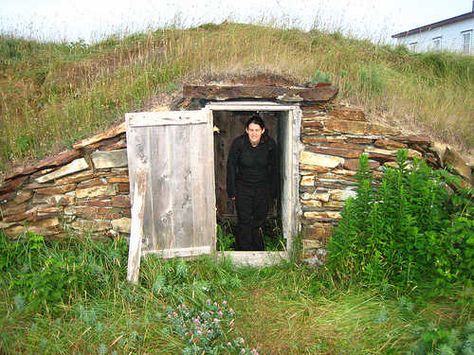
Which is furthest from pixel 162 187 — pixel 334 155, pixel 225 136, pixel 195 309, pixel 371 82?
pixel 371 82

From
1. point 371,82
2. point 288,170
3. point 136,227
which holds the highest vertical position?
point 371,82

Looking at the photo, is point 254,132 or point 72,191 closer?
point 72,191

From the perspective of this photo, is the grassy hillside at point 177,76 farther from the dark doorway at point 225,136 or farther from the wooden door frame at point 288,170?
the dark doorway at point 225,136

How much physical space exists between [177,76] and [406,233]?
13.3 feet

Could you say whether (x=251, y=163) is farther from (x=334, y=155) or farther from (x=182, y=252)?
(x=182, y=252)

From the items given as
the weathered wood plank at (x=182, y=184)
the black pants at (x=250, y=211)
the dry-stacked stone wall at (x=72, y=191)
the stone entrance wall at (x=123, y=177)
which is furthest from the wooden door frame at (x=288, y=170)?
the dry-stacked stone wall at (x=72, y=191)

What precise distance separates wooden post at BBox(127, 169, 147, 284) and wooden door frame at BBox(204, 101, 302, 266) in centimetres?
115

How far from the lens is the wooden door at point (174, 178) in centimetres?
488

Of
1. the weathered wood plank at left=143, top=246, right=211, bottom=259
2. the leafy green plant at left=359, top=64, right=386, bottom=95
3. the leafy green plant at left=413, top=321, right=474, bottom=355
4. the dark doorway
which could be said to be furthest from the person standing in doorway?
the leafy green plant at left=413, top=321, right=474, bottom=355

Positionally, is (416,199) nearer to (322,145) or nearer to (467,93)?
(322,145)

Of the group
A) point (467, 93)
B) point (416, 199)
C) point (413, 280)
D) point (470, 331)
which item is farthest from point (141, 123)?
point (467, 93)

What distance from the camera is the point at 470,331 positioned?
3.34 metres

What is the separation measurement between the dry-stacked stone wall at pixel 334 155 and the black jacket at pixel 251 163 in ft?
2.77

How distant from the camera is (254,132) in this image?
5652mm
